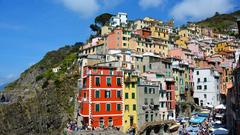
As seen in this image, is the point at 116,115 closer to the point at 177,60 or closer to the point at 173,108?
the point at 173,108

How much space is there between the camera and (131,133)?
191 ft

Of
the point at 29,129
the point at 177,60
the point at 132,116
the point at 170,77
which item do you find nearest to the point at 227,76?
the point at 177,60

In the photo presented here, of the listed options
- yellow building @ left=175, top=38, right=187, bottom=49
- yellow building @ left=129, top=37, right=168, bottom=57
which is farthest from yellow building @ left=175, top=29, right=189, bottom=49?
yellow building @ left=129, top=37, right=168, bottom=57

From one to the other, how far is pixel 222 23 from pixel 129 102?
409 ft

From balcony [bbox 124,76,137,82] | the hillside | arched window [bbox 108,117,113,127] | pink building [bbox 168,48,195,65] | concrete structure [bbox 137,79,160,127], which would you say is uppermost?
the hillside

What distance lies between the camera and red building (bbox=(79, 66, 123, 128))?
55.8m

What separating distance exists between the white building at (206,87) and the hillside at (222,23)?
241 ft

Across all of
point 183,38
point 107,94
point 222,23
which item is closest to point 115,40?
point 107,94

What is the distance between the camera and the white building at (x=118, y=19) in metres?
120

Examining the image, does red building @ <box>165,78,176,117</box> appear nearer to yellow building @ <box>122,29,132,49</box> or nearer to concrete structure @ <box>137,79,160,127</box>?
concrete structure @ <box>137,79,160,127</box>

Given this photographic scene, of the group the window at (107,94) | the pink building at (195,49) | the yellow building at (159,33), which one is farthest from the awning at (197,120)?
the pink building at (195,49)

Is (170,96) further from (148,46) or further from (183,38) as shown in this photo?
(183,38)

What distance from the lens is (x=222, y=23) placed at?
561 ft

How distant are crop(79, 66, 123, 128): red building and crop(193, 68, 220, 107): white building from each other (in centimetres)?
2823
